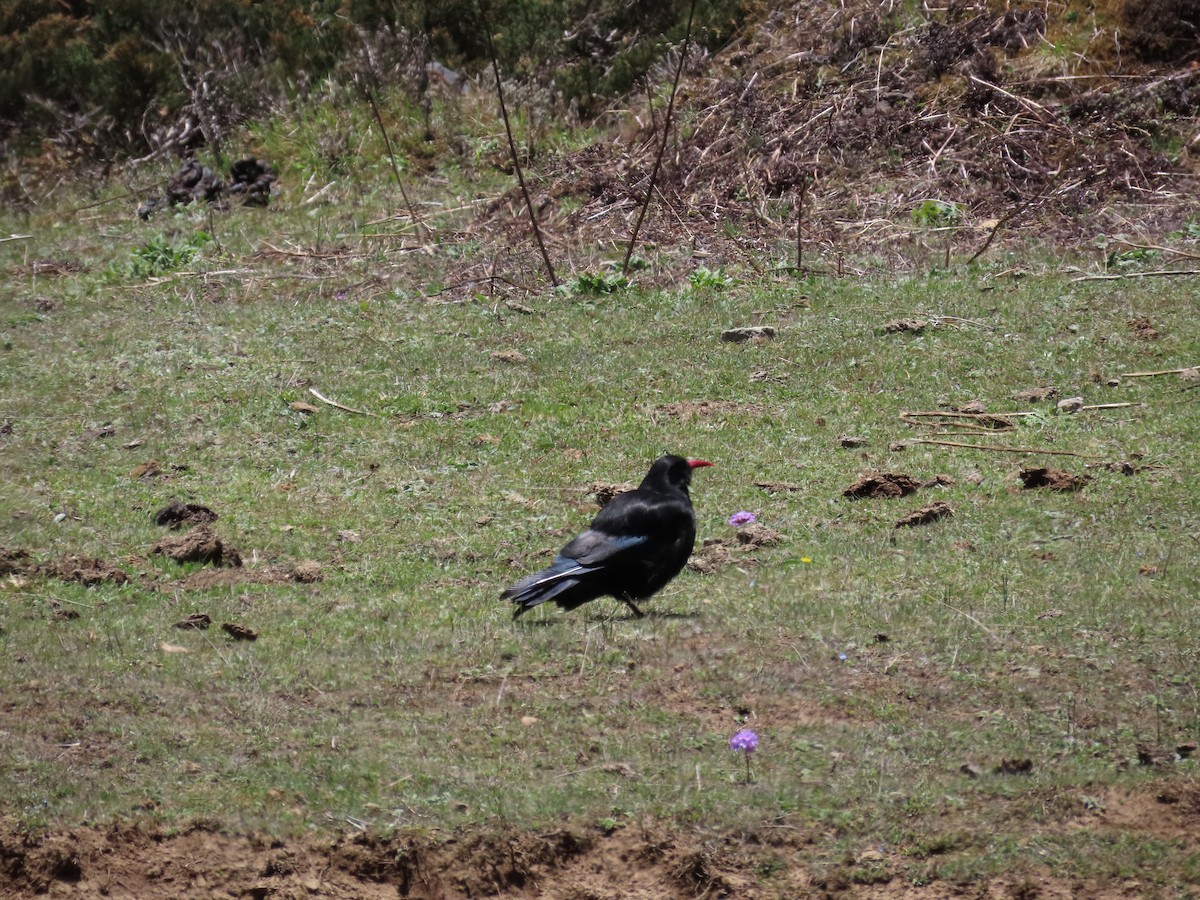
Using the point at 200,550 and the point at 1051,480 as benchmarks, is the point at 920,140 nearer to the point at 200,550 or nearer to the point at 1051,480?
the point at 1051,480

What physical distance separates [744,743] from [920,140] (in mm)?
11111

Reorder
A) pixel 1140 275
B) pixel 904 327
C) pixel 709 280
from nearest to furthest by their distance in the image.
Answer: pixel 904 327
pixel 1140 275
pixel 709 280

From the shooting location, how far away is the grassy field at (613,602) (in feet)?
18.9

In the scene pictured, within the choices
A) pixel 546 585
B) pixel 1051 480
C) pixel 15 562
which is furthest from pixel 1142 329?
pixel 15 562

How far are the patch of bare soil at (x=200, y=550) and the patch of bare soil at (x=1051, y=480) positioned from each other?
480cm

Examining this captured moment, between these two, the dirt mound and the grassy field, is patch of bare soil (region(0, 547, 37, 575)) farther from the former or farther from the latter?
the dirt mound

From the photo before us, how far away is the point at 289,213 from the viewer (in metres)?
16.8

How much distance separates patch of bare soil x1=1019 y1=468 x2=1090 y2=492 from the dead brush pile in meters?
5.20

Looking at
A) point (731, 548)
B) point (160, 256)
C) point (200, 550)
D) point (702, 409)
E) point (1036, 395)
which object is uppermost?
point (200, 550)

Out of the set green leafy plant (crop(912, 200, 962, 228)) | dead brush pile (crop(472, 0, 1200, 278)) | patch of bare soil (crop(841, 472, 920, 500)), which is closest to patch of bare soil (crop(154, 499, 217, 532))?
patch of bare soil (crop(841, 472, 920, 500))

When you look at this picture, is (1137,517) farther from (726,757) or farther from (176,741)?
(176,741)

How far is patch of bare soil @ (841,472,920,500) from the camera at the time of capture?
9297 millimetres

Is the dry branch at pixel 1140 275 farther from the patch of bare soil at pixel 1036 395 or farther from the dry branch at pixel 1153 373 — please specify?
the patch of bare soil at pixel 1036 395

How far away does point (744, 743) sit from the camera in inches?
238
